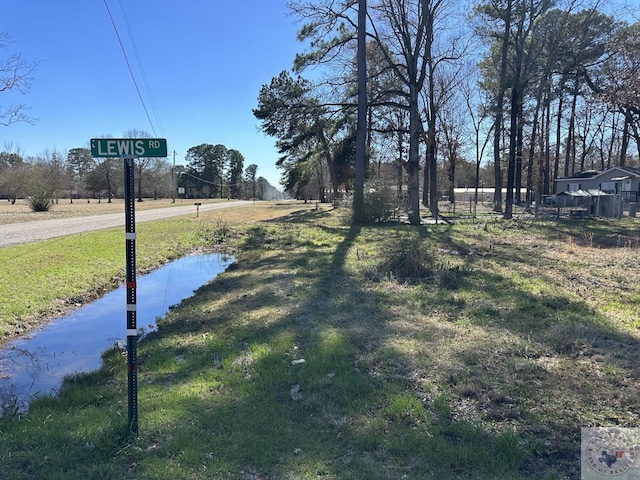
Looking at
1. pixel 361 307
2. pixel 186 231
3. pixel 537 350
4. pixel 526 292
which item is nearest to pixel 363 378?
pixel 537 350

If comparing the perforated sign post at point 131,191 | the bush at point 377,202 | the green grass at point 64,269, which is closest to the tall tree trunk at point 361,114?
the bush at point 377,202

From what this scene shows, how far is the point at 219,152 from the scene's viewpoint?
99438 mm

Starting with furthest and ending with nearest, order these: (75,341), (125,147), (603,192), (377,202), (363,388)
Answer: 1. (603,192)
2. (377,202)
3. (75,341)
4. (363,388)
5. (125,147)

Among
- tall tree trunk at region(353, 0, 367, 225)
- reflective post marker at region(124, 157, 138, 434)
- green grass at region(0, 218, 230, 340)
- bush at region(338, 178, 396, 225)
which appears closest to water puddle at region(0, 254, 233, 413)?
green grass at region(0, 218, 230, 340)

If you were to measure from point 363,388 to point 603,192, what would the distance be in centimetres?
2791

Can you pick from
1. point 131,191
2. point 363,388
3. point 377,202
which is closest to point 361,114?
point 377,202

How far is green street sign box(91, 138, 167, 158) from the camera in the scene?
2.80 m

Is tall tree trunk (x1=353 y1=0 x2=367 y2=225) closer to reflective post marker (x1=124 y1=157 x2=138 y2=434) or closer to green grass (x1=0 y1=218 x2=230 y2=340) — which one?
green grass (x1=0 y1=218 x2=230 y2=340)

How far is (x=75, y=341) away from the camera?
6477 mm

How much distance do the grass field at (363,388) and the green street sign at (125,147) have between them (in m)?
2.13

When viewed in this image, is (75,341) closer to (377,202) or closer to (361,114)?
(377,202)

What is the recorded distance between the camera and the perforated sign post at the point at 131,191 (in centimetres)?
281

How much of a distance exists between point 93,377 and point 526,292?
267 inches

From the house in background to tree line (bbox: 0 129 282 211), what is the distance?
38.1 meters
